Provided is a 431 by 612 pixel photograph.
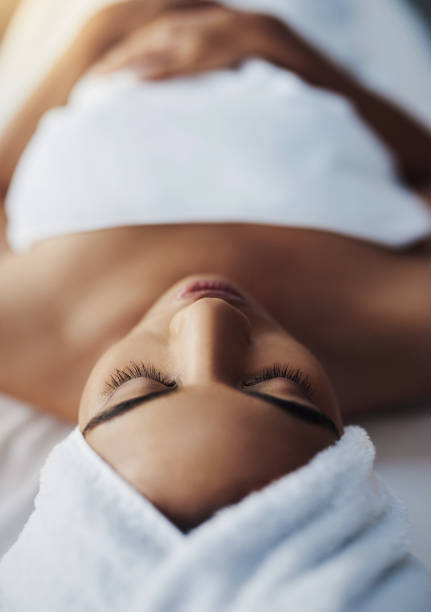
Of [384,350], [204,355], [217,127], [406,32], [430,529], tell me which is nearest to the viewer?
[204,355]

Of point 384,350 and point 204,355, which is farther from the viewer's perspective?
point 384,350

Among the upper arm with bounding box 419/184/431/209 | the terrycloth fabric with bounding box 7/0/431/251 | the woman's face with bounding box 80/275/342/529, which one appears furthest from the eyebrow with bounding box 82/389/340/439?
the upper arm with bounding box 419/184/431/209

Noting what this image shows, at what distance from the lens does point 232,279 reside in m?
0.95

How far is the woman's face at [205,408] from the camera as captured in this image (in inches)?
20.6

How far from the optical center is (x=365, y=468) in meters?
0.56

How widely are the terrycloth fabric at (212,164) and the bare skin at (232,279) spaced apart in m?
→ 0.04

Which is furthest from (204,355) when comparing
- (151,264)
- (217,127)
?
(217,127)

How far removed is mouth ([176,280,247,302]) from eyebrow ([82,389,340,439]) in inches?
7.5

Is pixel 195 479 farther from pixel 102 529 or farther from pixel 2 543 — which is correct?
pixel 2 543

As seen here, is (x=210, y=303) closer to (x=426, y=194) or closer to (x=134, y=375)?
(x=134, y=375)

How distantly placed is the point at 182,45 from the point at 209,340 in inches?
31.2

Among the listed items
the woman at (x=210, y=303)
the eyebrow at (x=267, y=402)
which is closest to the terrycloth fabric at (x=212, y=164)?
the woman at (x=210, y=303)

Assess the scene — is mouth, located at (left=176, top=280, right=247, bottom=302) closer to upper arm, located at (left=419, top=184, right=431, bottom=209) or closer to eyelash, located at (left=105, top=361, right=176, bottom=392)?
eyelash, located at (left=105, top=361, right=176, bottom=392)

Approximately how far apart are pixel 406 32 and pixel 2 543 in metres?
1.40
